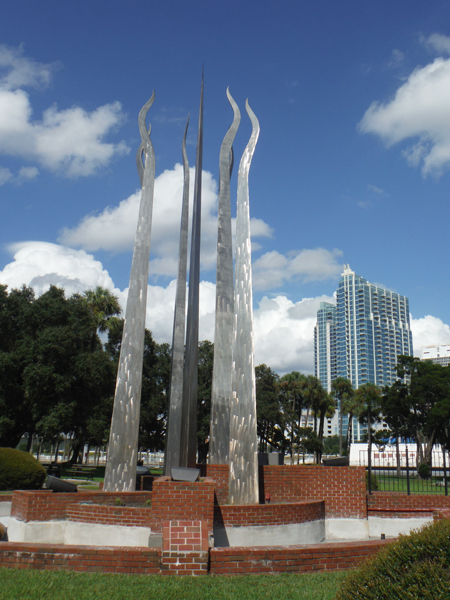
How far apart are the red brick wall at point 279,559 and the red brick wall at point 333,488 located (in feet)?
17.5

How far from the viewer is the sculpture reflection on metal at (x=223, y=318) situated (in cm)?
1355

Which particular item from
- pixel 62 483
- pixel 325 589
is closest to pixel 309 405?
pixel 62 483

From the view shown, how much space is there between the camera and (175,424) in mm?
15242

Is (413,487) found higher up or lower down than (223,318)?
lower down

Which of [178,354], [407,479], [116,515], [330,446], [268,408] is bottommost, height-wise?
[330,446]

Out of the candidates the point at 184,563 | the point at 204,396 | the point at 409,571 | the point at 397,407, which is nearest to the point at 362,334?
the point at 397,407

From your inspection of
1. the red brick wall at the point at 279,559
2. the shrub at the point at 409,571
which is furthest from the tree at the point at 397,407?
the shrub at the point at 409,571

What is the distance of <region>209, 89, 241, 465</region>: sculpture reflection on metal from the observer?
13.5 metres

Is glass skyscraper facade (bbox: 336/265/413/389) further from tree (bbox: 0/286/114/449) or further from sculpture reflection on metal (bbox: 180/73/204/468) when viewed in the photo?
sculpture reflection on metal (bbox: 180/73/204/468)

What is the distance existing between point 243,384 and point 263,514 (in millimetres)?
3591

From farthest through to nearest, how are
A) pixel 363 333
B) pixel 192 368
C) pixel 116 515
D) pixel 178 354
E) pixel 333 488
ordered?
pixel 363 333, pixel 178 354, pixel 192 368, pixel 333 488, pixel 116 515

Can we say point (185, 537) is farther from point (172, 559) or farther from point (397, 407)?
point (397, 407)

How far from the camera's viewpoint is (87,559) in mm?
5695

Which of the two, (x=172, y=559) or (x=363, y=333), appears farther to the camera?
(x=363, y=333)
